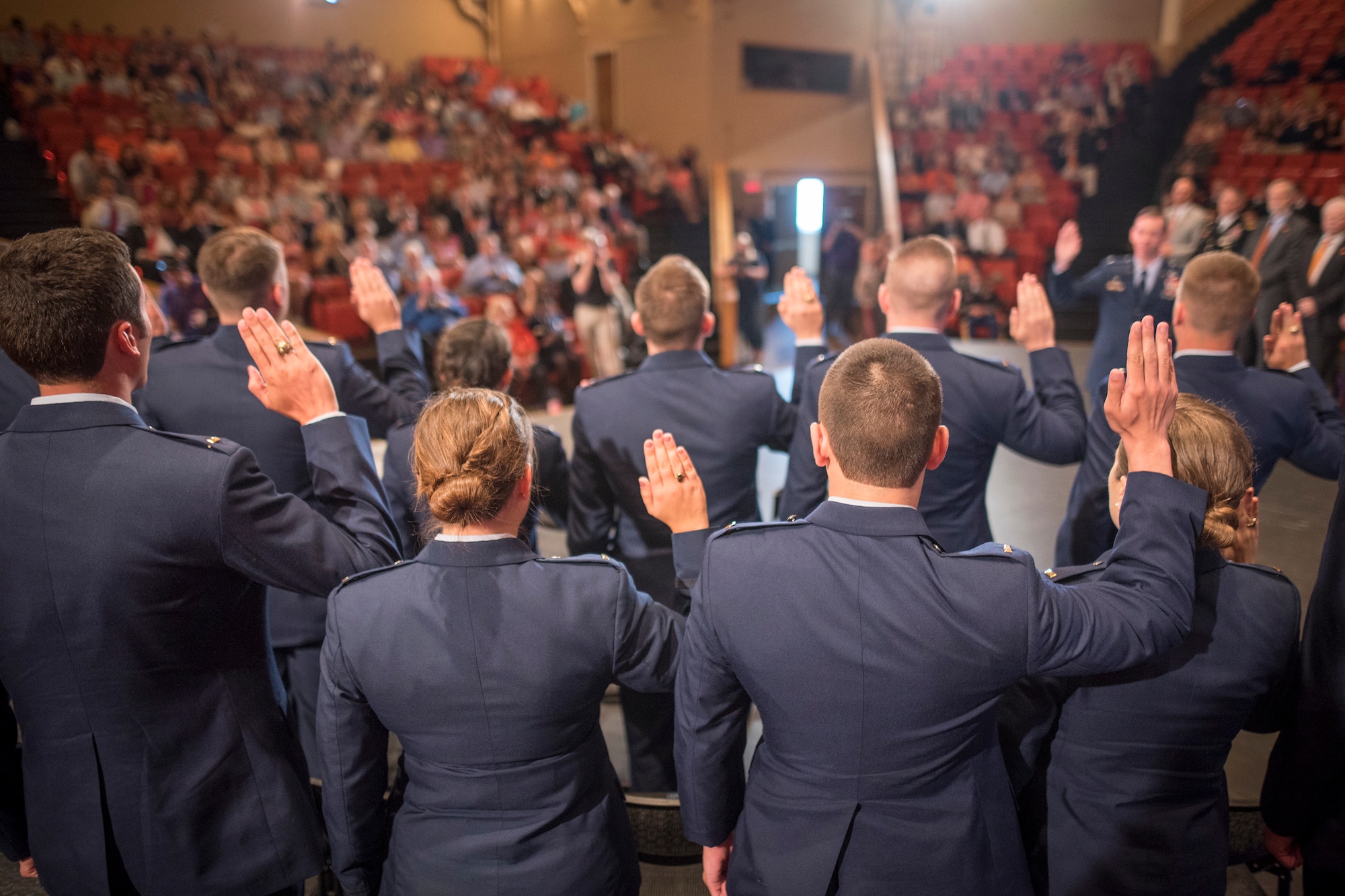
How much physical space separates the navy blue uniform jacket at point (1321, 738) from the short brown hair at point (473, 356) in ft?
5.77

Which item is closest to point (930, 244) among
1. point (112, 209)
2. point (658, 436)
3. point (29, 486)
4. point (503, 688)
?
point (658, 436)

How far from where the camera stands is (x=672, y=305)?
2.19 meters

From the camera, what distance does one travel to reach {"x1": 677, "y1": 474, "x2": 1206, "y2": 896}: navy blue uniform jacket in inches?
45.7

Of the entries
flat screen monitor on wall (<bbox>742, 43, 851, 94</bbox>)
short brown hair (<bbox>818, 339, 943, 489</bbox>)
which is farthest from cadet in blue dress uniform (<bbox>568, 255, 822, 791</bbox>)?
flat screen monitor on wall (<bbox>742, 43, 851, 94</bbox>)

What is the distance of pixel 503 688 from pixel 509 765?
137 millimetres

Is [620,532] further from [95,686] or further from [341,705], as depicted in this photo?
[95,686]

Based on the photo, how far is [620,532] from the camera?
7.75 feet

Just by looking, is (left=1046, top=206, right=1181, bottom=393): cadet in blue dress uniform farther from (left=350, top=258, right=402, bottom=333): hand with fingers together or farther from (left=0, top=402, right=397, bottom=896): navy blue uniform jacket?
(left=0, top=402, right=397, bottom=896): navy blue uniform jacket

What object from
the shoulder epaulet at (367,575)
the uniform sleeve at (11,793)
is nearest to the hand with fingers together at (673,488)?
the shoulder epaulet at (367,575)

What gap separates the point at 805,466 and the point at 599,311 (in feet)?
18.2

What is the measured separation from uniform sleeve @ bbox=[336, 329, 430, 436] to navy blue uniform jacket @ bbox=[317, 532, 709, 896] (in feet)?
3.24

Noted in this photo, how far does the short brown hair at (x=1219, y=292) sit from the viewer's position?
2.19m

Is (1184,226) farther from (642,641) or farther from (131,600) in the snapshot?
(131,600)

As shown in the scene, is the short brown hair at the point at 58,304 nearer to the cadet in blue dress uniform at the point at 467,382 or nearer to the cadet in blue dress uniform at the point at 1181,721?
the cadet in blue dress uniform at the point at 467,382
